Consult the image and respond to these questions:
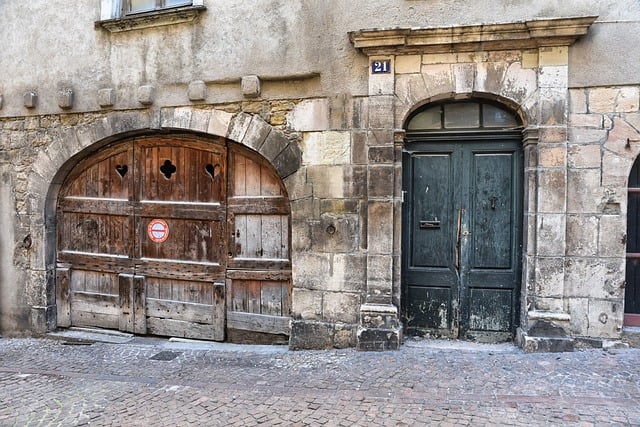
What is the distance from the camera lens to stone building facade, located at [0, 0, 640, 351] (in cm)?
423

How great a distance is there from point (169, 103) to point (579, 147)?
4.33 metres

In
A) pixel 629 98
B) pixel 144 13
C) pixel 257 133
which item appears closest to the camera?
pixel 629 98

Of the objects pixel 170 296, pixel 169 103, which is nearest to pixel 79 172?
pixel 169 103

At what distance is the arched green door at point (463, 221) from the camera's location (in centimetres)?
457

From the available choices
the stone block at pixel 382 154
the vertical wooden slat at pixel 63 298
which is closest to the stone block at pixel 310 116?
the stone block at pixel 382 154

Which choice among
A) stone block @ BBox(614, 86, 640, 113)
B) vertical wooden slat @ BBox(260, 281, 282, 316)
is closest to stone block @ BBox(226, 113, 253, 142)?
vertical wooden slat @ BBox(260, 281, 282, 316)

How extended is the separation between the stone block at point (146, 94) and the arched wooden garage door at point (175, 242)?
472mm

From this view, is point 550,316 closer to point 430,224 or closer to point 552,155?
point 430,224

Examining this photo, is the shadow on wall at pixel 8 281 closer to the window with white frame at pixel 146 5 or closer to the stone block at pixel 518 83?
the window with white frame at pixel 146 5

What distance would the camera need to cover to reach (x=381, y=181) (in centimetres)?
452

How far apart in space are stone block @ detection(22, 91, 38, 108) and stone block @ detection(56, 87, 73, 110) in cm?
40

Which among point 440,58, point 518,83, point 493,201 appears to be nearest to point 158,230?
point 440,58

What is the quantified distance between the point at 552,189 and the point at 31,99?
608 centimetres

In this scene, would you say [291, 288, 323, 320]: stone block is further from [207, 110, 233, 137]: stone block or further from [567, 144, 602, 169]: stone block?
[567, 144, 602, 169]: stone block
